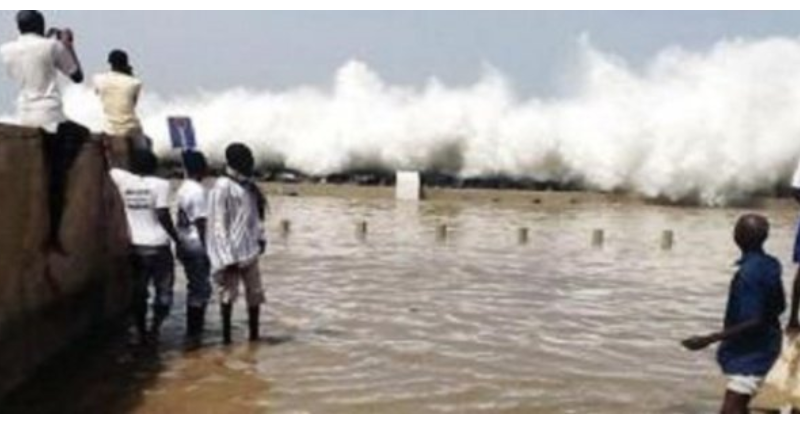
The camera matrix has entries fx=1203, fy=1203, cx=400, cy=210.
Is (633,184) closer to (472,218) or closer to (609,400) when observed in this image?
(472,218)

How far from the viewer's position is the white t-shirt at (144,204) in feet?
29.3

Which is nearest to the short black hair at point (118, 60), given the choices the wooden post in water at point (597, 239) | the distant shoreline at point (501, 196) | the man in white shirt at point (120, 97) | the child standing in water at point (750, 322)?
the man in white shirt at point (120, 97)

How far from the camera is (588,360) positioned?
9164 millimetres

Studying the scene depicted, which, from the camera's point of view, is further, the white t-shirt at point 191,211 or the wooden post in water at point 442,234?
the wooden post in water at point 442,234

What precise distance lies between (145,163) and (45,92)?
3.84ft

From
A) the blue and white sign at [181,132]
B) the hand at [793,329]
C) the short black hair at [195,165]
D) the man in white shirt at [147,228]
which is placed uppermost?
the blue and white sign at [181,132]

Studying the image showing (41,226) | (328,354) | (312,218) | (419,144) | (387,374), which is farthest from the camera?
(419,144)

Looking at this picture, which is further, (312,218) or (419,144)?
(419,144)

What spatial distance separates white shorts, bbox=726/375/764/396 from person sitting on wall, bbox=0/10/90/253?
14.8 feet

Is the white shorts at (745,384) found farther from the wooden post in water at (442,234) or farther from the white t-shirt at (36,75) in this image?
the wooden post in water at (442,234)

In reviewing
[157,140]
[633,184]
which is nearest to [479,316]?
[633,184]

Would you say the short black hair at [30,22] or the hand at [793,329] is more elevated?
the short black hair at [30,22]

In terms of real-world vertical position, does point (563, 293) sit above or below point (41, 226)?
below

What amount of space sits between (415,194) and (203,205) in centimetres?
2283
